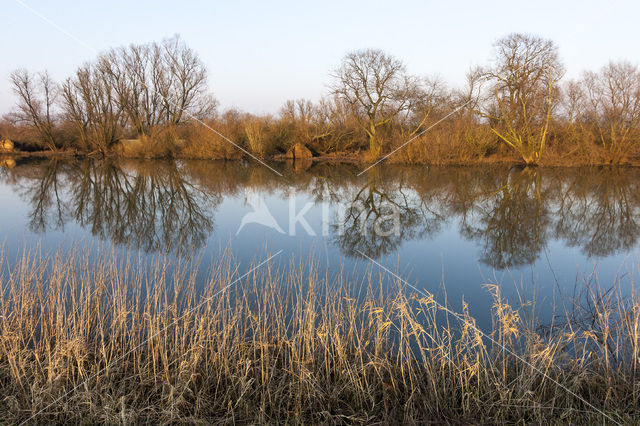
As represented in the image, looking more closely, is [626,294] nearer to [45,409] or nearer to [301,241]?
[301,241]

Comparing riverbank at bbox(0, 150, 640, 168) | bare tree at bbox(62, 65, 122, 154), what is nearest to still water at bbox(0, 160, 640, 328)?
riverbank at bbox(0, 150, 640, 168)

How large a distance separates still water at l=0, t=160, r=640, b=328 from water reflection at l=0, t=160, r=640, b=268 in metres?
0.05

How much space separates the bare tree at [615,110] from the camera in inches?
864

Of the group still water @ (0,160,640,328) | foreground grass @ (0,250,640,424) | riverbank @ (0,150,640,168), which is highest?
riverbank @ (0,150,640,168)

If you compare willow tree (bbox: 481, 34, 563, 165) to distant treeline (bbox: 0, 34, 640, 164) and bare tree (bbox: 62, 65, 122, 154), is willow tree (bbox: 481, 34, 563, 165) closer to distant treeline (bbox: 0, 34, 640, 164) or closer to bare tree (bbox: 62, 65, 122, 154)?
distant treeline (bbox: 0, 34, 640, 164)

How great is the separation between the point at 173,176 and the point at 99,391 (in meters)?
16.4

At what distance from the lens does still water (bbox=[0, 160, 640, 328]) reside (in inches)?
236

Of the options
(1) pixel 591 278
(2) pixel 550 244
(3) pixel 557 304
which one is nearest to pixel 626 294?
(1) pixel 591 278

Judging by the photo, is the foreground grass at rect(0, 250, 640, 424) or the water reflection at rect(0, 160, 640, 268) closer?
the foreground grass at rect(0, 250, 640, 424)

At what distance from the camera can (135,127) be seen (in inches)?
1248

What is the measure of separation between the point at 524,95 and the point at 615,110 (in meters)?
5.94
